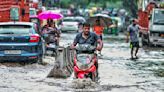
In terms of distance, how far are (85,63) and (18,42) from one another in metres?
5.04

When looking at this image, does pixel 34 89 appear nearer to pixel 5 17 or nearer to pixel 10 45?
pixel 10 45

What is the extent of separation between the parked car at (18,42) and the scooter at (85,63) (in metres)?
4.60

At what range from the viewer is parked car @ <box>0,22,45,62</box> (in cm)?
1798

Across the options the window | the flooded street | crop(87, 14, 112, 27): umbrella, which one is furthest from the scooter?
the window

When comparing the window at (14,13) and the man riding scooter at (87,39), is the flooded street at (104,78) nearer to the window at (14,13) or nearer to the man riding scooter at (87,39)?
the man riding scooter at (87,39)

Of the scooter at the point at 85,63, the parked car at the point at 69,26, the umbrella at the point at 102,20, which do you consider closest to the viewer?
the scooter at the point at 85,63

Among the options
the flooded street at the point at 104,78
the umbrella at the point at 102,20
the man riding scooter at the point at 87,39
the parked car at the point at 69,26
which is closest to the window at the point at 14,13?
the umbrella at the point at 102,20

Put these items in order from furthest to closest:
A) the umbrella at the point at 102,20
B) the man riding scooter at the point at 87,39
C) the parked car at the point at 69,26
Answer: the parked car at the point at 69,26 → the umbrella at the point at 102,20 → the man riding scooter at the point at 87,39

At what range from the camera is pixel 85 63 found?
13531 millimetres

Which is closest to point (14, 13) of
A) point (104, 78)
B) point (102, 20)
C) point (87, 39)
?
point (102, 20)

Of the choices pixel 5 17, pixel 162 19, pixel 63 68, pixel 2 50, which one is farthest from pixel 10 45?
pixel 162 19

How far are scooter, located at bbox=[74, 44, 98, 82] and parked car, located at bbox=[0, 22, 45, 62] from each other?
4.60m

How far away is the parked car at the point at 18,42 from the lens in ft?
59.0

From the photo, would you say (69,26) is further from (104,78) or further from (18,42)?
(104,78)
